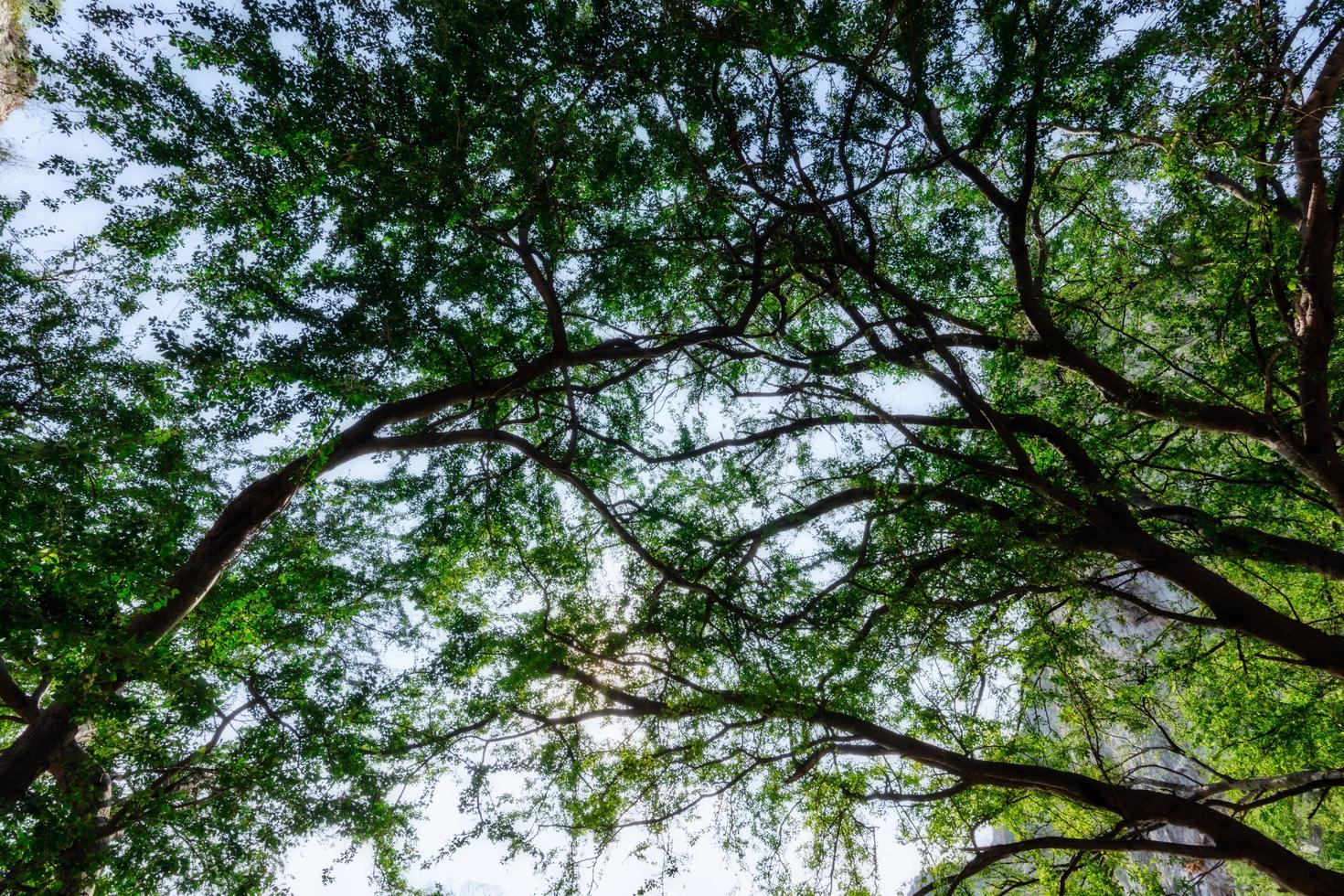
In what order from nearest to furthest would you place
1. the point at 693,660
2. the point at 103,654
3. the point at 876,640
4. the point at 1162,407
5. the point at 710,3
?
the point at 103,654 < the point at 710,3 < the point at 1162,407 < the point at 876,640 < the point at 693,660

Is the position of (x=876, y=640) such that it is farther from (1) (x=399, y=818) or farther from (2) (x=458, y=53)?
(2) (x=458, y=53)

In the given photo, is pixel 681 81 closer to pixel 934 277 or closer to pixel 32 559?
pixel 934 277

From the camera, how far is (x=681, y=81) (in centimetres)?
500

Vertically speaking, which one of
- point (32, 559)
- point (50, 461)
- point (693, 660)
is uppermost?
point (693, 660)

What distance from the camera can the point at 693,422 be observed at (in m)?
7.45

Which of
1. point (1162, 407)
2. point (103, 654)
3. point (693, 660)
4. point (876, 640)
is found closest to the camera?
point (103, 654)

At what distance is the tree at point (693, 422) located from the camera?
4.34 metres

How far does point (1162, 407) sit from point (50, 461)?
26.4 feet

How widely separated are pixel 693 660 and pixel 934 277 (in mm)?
4444

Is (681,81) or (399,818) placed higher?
(681,81)

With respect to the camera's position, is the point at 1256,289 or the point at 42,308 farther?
the point at 1256,289

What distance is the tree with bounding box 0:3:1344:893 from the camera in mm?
4340

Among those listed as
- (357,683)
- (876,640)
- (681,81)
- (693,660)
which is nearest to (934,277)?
(681,81)

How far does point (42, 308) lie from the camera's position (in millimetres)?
5059
